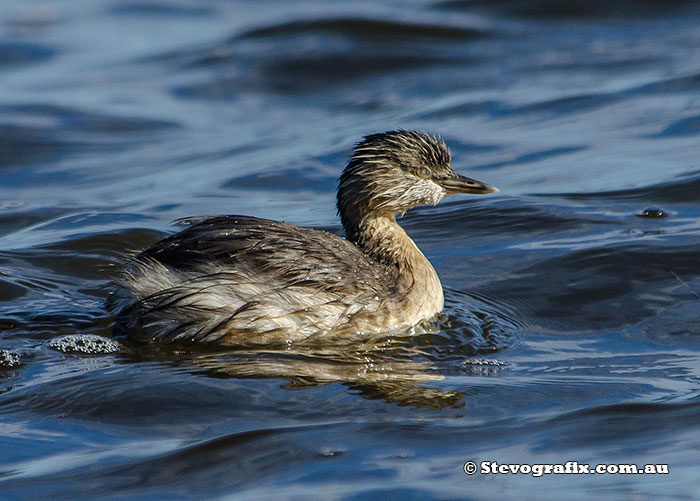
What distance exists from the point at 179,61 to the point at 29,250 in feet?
22.2

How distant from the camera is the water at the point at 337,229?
4.97 meters

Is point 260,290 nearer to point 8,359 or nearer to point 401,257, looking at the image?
point 401,257

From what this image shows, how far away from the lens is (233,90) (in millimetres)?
13562

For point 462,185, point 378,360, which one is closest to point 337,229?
point 462,185

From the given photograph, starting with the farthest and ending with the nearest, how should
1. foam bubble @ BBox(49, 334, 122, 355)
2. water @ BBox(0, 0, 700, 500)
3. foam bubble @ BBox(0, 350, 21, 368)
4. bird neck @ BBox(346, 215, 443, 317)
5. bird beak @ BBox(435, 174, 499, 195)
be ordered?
bird beak @ BBox(435, 174, 499, 195) → bird neck @ BBox(346, 215, 443, 317) → foam bubble @ BBox(49, 334, 122, 355) → foam bubble @ BBox(0, 350, 21, 368) → water @ BBox(0, 0, 700, 500)

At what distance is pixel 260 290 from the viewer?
251 inches

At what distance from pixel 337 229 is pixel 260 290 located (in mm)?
2555

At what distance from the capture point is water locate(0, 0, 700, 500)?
4969 millimetres

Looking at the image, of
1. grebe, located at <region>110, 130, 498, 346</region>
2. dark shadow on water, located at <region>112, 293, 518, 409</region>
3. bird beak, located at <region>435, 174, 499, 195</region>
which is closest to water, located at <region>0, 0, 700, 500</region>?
dark shadow on water, located at <region>112, 293, 518, 409</region>

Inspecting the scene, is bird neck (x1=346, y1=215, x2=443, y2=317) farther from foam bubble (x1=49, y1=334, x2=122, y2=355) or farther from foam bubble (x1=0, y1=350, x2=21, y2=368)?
foam bubble (x1=0, y1=350, x2=21, y2=368)

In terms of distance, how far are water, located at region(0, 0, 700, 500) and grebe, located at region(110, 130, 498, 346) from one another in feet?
0.52

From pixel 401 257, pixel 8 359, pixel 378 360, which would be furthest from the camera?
pixel 401 257

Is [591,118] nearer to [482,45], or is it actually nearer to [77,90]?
[482,45]

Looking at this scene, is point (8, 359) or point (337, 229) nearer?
point (8, 359)
